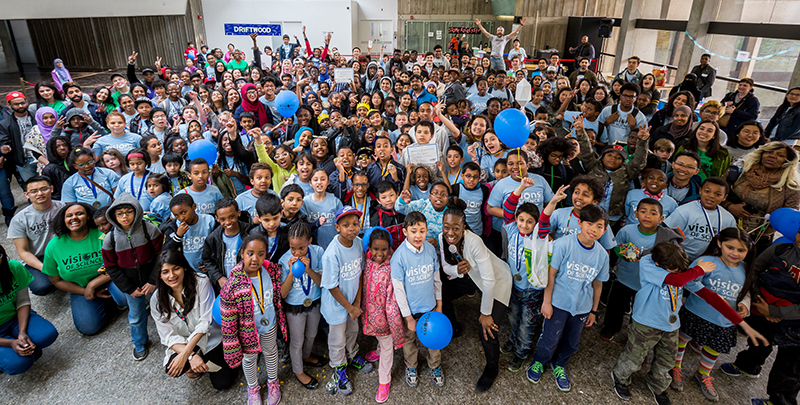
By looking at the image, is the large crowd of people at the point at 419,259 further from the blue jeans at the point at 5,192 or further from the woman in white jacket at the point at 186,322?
the blue jeans at the point at 5,192

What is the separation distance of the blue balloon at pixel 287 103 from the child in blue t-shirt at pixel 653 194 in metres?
4.16

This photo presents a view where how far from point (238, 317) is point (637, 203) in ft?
11.0

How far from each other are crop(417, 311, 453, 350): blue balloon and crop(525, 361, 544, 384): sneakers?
96 cm

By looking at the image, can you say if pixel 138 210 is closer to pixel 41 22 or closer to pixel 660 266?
pixel 660 266

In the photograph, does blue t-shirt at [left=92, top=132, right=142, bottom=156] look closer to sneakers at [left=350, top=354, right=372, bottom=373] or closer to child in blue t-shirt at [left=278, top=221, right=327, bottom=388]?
child in blue t-shirt at [left=278, top=221, right=327, bottom=388]

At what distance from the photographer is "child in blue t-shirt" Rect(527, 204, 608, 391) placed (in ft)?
9.25

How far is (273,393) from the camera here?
295cm

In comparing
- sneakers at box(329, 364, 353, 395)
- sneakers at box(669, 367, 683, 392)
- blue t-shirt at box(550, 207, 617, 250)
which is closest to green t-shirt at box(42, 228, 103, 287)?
sneakers at box(329, 364, 353, 395)

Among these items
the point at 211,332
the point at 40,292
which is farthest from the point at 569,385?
the point at 40,292

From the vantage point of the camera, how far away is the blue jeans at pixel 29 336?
10.1 feet

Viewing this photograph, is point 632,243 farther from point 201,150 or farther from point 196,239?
point 201,150

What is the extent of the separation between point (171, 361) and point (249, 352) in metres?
0.59

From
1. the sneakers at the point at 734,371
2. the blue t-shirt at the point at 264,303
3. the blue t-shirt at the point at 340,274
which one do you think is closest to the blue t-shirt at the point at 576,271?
the sneakers at the point at 734,371

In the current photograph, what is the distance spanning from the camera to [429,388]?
3.10 m
